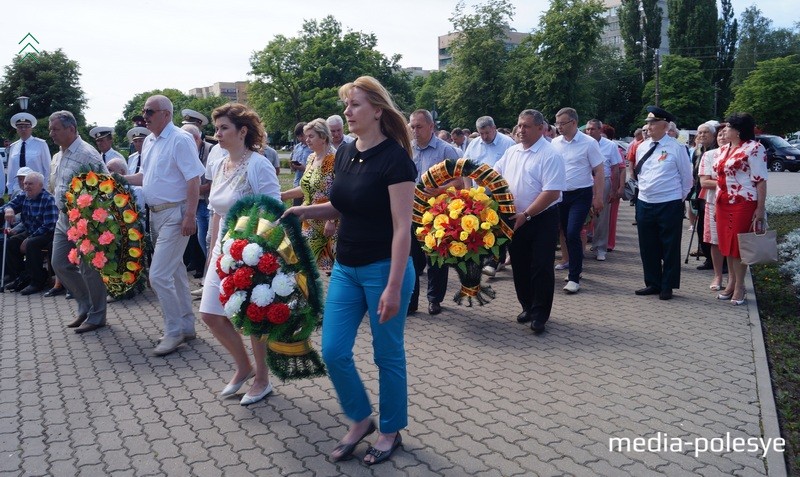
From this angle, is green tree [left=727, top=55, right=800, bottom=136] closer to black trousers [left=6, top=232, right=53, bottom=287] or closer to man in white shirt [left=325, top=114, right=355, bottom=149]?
man in white shirt [left=325, top=114, right=355, bottom=149]

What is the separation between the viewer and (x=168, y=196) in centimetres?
616

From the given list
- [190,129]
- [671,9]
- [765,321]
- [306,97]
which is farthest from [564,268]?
[671,9]

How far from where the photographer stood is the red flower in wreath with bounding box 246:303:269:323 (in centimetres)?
423

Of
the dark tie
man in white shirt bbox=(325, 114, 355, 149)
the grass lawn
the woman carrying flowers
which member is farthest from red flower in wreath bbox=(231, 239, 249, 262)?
the dark tie

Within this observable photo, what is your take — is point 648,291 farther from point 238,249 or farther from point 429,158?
point 238,249

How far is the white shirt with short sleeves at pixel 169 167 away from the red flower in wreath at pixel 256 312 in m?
2.35

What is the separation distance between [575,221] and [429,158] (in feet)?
6.96

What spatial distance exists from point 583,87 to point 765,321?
4817 centimetres

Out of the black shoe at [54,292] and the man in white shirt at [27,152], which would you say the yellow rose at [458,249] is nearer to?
the black shoe at [54,292]

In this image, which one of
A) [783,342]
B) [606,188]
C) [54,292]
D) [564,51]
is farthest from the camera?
[564,51]

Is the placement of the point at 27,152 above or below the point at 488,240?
above

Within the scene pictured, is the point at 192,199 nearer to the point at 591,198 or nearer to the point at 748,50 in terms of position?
the point at 591,198

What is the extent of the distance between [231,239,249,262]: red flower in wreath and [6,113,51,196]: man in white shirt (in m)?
7.57

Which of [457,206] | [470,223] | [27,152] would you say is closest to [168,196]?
[457,206]
